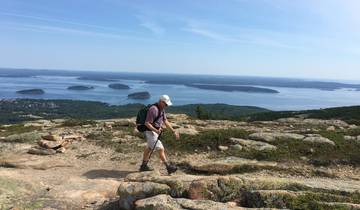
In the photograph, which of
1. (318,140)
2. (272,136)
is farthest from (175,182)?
(272,136)

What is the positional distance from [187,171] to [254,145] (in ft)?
13.8

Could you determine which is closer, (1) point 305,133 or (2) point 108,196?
(2) point 108,196

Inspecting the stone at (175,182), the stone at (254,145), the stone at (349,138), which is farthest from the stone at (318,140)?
the stone at (175,182)

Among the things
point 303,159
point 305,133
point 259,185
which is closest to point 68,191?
point 259,185

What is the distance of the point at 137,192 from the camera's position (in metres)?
9.23

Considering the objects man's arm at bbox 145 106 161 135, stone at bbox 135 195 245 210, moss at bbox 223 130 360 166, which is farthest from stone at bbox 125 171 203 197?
moss at bbox 223 130 360 166

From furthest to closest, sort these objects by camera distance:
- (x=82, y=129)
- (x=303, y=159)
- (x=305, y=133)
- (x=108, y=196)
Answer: (x=82, y=129)
(x=305, y=133)
(x=303, y=159)
(x=108, y=196)

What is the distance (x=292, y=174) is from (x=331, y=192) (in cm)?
498

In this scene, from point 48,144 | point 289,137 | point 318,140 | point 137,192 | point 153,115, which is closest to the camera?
point 137,192

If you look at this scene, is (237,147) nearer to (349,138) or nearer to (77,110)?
(349,138)

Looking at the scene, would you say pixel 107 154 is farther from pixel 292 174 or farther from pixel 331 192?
pixel 331 192

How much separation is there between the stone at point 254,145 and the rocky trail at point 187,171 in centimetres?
4

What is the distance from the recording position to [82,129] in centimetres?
2283

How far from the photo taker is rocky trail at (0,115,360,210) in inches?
339
